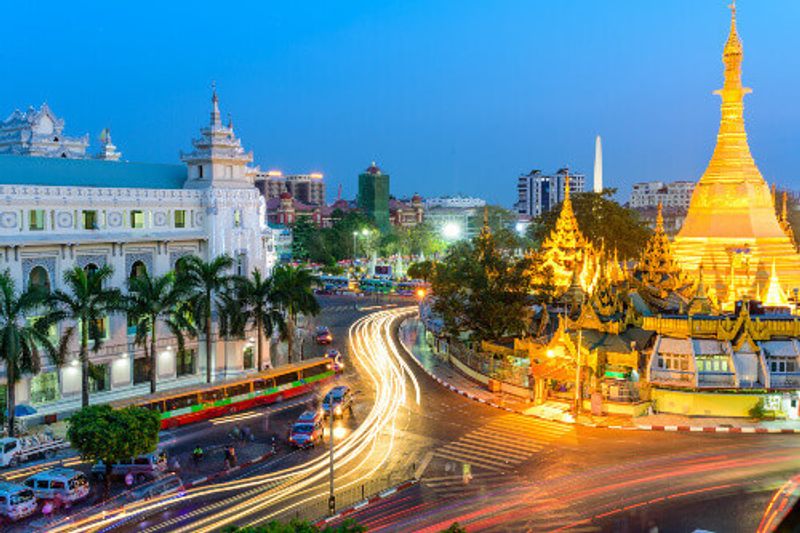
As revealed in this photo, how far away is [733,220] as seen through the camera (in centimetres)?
5741

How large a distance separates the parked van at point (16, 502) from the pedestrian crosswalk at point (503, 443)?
14.3m

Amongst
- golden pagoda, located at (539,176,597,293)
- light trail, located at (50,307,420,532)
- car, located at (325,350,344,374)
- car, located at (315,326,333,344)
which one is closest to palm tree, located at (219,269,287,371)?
car, located at (325,350,344,374)

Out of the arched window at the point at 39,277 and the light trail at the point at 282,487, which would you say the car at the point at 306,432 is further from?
the arched window at the point at 39,277

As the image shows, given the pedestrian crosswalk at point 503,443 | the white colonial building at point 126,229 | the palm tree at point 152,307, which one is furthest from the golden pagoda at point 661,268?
the palm tree at point 152,307

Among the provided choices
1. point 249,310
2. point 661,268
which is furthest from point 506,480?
point 661,268

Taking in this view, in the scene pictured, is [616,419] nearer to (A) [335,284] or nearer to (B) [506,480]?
(B) [506,480]

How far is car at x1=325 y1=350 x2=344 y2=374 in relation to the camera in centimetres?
4816

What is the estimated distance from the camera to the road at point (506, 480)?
78.3 feet

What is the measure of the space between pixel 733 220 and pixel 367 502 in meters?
42.6

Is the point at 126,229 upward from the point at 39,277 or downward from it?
upward

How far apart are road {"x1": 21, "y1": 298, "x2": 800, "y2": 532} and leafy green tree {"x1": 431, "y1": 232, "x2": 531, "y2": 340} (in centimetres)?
1020

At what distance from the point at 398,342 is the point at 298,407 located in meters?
19.9

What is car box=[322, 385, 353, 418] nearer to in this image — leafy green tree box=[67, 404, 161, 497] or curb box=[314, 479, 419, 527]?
curb box=[314, 479, 419, 527]

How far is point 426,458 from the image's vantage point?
98.9 ft
